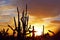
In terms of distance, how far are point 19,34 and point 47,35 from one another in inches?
119

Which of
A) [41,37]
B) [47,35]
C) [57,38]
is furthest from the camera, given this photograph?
[41,37]

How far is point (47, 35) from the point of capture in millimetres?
22609

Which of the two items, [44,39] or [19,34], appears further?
[44,39]

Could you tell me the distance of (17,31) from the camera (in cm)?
2117

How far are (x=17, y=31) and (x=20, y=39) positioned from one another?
2.70ft

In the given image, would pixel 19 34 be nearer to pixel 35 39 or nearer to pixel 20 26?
pixel 20 26

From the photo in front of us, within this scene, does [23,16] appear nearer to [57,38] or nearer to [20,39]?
[20,39]

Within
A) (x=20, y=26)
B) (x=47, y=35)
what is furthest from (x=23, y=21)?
(x=47, y=35)

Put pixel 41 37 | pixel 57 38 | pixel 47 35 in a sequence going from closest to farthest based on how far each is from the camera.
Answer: pixel 57 38, pixel 47 35, pixel 41 37

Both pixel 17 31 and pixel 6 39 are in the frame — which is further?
pixel 6 39

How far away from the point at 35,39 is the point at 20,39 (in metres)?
3.32

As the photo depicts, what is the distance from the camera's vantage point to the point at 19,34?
21.1 metres

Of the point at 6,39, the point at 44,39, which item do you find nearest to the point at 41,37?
the point at 44,39

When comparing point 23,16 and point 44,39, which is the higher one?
point 23,16
